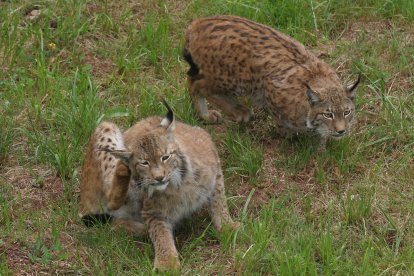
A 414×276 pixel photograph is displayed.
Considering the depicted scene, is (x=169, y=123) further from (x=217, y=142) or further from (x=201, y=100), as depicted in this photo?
(x=201, y=100)

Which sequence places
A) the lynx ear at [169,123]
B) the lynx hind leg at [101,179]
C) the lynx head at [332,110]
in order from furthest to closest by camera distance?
the lynx head at [332,110] → the lynx hind leg at [101,179] → the lynx ear at [169,123]

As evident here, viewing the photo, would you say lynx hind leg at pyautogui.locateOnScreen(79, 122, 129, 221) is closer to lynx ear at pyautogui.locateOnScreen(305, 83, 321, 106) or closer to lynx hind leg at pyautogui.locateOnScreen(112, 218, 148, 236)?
lynx hind leg at pyautogui.locateOnScreen(112, 218, 148, 236)

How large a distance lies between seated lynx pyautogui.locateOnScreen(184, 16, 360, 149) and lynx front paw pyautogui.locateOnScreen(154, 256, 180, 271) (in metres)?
1.69

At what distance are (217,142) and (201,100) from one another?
0.51m

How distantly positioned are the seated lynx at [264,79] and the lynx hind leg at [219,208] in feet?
3.37

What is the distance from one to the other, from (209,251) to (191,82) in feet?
6.32

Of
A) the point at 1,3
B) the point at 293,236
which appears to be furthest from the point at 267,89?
the point at 1,3

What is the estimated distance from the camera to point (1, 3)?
848 centimetres

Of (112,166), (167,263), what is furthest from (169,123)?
(167,263)

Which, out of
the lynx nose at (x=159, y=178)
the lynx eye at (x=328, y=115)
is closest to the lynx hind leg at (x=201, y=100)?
the lynx eye at (x=328, y=115)

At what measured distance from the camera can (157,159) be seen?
18.8ft

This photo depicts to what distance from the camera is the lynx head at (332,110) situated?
6699 mm

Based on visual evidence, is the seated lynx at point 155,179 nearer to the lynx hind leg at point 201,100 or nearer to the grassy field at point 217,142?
the grassy field at point 217,142

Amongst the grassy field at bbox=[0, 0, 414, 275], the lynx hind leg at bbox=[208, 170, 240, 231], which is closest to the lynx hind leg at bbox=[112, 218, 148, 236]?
the grassy field at bbox=[0, 0, 414, 275]
